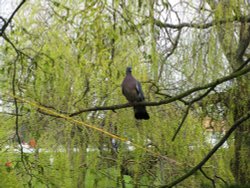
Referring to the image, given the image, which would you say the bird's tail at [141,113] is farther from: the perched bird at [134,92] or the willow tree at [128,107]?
the willow tree at [128,107]

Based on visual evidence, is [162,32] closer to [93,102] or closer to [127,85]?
[127,85]

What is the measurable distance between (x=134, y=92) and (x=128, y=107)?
6.4 inches

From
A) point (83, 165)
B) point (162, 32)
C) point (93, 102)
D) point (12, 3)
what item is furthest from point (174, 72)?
point (12, 3)

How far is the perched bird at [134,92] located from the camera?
2.34m

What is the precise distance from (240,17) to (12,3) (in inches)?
40.5

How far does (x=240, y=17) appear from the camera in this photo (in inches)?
85.9

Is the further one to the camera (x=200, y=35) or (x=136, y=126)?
(x=136, y=126)

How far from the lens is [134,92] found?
2.35m

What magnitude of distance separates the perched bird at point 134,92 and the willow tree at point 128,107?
0.04 m

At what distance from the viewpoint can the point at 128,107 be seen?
220 cm

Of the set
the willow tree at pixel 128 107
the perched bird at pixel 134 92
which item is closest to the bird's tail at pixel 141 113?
the perched bird at pixel 134 92

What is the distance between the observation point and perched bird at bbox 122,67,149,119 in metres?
2.34

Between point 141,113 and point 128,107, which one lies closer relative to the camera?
point 128,107

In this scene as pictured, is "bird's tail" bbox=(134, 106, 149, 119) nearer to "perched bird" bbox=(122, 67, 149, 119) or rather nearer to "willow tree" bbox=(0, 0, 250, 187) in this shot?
"perched bird" bbox=(122, 67, 149, 119)
